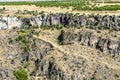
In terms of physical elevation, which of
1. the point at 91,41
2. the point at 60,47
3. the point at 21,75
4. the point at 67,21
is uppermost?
the point at 67,21

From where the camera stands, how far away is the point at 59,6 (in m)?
181

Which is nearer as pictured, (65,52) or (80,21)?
(65,52)

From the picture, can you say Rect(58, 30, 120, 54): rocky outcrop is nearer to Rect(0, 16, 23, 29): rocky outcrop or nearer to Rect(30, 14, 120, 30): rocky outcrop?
Rect(30, 14, 120, 30): rocky outcrop

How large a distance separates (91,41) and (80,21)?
13370mm

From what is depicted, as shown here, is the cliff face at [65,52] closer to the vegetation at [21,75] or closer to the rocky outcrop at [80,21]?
the rocky outcrop at [80,21]

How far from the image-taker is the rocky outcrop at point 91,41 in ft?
430

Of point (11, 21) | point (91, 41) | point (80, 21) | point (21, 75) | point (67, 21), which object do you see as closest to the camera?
point (21, 75)

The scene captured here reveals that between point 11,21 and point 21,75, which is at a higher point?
point 11,21

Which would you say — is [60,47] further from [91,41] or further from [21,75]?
[21,75]

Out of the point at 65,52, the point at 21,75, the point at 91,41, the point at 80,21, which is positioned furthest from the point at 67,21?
the point at 21,75

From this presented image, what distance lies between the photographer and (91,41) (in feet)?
441

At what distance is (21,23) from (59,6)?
3119 centimetres

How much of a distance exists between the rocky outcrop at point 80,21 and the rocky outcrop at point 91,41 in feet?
20.7

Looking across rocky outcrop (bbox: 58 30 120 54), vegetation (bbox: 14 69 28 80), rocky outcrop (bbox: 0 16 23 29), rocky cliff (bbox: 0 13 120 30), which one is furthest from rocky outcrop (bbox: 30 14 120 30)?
vegetation (bbox: 14 69 28 80)
